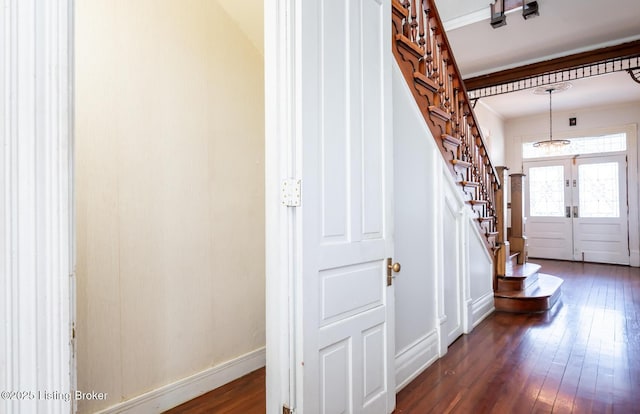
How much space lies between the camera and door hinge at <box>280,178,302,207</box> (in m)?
1.48

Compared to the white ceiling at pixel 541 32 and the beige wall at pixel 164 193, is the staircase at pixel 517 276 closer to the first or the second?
the white ceiling at pixel 541 32

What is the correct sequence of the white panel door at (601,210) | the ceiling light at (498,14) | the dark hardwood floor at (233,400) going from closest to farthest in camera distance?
1. the dark hardwood floor at (233,400)
2. the ceiling light at (498,14)
3. the white panel door at (601,210)

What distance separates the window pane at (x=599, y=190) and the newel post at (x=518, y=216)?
154 inches

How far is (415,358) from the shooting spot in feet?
8.31

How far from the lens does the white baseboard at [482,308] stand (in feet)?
11.7

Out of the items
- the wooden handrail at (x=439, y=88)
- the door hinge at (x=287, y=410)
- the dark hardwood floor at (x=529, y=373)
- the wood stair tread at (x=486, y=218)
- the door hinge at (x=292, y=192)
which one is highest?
the wooden handrail at (x=439, y=88)

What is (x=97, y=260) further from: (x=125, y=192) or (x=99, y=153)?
(x=99, y=153)

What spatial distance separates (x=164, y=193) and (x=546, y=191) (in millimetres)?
8618

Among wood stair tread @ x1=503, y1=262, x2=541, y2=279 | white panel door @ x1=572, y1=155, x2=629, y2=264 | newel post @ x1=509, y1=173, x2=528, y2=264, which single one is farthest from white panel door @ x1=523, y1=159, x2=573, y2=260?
wood stair tread @ x1=503, y1=262, x2=541, y2=279
